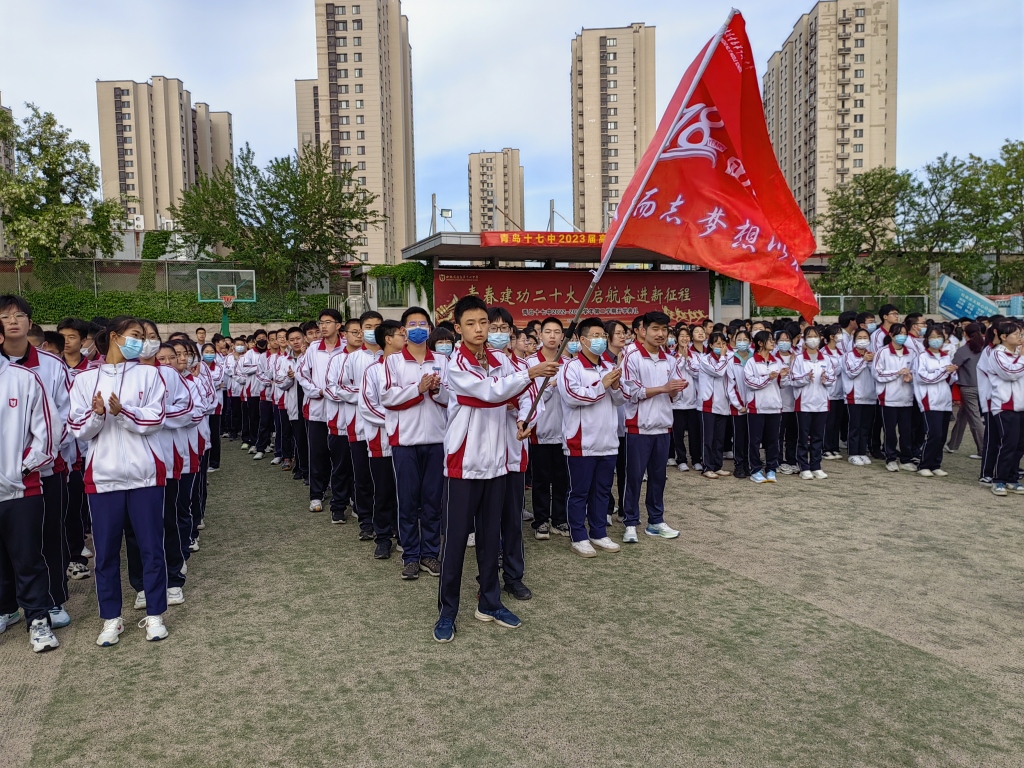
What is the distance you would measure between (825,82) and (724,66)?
232ft

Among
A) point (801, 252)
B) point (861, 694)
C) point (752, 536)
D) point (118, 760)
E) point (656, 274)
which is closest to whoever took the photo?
point (118, 760)

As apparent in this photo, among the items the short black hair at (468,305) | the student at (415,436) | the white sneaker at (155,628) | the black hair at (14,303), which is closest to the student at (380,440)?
the student at (415,436)

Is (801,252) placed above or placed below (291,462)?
above

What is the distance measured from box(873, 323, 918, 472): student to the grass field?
116 inches

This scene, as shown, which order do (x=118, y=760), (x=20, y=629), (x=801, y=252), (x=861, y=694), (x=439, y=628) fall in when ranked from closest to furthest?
(x=118, y=760) → (x=861, y=694) → (x=439, y=628) → (x=20, y=629) → (x=801, y=252)

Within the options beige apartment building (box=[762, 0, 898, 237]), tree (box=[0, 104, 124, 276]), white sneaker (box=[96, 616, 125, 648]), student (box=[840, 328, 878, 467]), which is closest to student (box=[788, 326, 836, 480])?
student (box=[840, 328, 878, 467])

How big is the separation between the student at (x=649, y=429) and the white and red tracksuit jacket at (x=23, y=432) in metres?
3.85

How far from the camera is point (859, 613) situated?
4.14 meters

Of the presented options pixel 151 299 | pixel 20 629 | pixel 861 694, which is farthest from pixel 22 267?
pixel 861 694

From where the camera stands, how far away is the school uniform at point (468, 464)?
3.87 m

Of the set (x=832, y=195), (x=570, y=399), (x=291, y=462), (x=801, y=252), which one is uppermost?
(x=832, y=195)

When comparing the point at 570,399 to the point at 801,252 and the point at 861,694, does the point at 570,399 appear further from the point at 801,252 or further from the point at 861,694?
the point at 861,694

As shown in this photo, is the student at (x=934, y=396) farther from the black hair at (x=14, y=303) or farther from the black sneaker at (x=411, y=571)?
the black hair at (x=14, y=303)

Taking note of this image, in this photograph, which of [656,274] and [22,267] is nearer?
[22,267]
